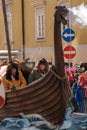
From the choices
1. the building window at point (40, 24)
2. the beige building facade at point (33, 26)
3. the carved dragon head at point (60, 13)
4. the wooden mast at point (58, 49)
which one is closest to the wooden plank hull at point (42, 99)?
the wooden mast at point (58, 49)

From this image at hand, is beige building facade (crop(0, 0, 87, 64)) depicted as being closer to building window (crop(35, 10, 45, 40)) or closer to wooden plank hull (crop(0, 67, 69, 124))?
building window (crop(35, 10, 45, 40))

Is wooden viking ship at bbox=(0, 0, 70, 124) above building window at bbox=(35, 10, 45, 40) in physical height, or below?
below

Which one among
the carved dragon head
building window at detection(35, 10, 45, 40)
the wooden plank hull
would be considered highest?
the carved dragon head

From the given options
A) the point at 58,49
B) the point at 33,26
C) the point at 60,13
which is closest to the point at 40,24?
the point at 33,26

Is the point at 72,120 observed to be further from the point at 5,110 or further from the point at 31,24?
the point at 31,24

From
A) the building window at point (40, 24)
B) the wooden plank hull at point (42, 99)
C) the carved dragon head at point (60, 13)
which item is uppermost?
the carved dragon head at point (60, 13)

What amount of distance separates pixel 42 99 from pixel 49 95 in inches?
7.0

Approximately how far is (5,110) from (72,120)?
1.39 metres

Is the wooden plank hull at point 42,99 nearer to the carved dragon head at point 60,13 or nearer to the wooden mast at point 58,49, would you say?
the wooden mast at point 58,49

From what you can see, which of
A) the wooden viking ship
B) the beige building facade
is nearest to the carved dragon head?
the wooden viking ship

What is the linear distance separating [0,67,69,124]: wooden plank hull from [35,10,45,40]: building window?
14404 millimetres

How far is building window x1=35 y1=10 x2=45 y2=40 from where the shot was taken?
24359 millimetres

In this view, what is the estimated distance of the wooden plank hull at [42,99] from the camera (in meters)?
9.63

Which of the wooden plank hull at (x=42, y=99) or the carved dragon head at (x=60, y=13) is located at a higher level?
the carved dragon head at (x=60, y=13)
